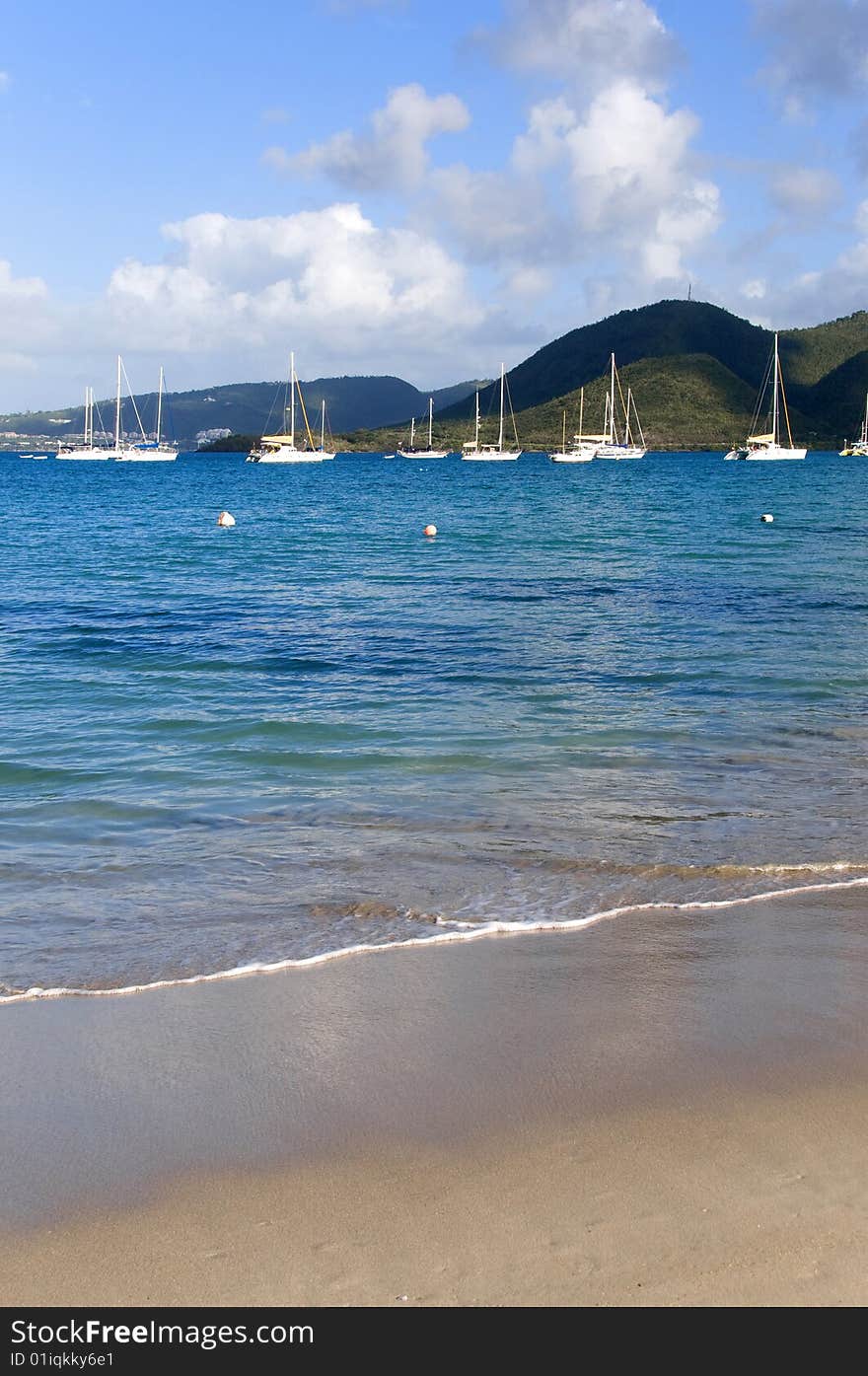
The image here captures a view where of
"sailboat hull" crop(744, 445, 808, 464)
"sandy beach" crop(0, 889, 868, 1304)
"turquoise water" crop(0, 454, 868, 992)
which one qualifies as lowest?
"sandy beach" crop(0, 889, 868, 1304)

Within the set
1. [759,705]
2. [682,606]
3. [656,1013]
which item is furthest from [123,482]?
[656,1013]

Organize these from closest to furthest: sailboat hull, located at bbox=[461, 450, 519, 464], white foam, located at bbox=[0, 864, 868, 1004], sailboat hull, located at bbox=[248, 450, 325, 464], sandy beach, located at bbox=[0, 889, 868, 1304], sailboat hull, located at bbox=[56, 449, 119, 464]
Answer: sandy beach, located at bbox=[0, 889, 868, 1304]
white foam, located at bbox=[0, 864, 868, 1004]
sailboat hull, located at bbox=[461, 450, 519, 464]
sailboat hull, located at bbox=[248, 450, 325, 464]
sailboat hull, located at bbox=[56, 449, 119, 464]

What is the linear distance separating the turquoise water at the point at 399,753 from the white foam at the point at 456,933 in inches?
3.4

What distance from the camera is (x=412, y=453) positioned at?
179250mm

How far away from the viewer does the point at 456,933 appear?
20.9 ft

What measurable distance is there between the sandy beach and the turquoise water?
2.59 ft

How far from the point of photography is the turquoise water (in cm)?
690

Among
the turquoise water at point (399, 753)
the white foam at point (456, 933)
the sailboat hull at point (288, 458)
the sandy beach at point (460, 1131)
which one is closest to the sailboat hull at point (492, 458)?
the sailboat hull at point (288, 458)

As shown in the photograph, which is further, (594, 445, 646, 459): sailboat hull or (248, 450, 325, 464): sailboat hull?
(248, 450, 325, 464): sailboat hull

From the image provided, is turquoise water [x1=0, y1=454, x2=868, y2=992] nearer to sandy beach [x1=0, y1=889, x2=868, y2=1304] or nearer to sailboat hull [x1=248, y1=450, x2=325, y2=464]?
sandy beach [x1=0, y1=889, x2=868, y2=1304]

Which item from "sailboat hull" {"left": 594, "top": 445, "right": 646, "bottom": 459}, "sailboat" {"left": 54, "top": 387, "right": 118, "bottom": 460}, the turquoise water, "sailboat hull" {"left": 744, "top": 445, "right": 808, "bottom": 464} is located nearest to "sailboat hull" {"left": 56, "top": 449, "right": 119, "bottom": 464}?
"sailboat" {"left": 54, "top": 387, "right": 118, "bottom": 460}

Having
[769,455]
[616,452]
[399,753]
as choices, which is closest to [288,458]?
[616,452]

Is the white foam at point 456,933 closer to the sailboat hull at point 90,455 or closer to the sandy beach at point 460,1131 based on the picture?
the sandy beach at point 460,1131
